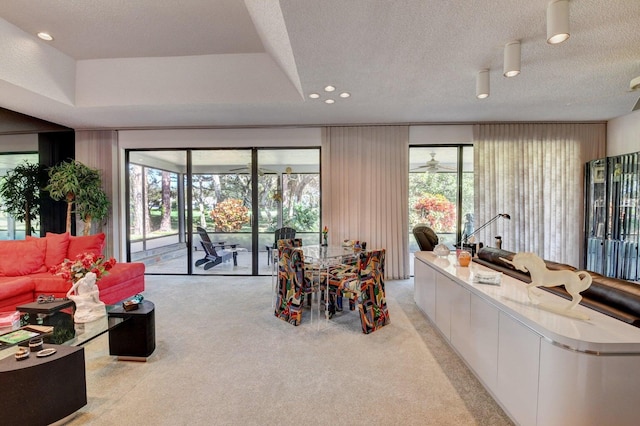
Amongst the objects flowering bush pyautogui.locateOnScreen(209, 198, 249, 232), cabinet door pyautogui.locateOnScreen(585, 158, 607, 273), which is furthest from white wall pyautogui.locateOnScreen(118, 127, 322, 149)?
cabinet door pyautogui.locateOnScreen(585, 158, 607, 273)

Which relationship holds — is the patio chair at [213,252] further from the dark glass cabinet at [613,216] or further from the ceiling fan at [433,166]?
the dark glass cabinet at [613,216]

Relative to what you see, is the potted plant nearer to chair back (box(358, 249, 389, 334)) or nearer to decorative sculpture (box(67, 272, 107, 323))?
decorative sculpture (box(67, 272, 107, 323))

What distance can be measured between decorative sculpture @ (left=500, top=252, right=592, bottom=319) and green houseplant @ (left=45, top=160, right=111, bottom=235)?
20.4 feet

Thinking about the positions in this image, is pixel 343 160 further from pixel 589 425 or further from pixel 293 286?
pixel 589 425

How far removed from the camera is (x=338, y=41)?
264cm

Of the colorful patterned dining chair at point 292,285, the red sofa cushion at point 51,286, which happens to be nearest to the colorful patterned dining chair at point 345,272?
the colorful patterned dining chair at point 292,285

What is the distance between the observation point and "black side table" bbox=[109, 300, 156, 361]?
8.46ft

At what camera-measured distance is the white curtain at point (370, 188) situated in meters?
5.36

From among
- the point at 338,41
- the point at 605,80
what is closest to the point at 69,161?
the point at 338,41

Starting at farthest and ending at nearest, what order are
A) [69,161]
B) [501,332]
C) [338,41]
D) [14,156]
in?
[69,161]
[14,156]
[338,41]
[501,332]

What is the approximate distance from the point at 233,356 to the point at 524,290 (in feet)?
8.16

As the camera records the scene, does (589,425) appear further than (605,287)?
No

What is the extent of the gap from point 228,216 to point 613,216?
651 centimetres

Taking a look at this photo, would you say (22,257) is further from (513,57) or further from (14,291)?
(513,57)
